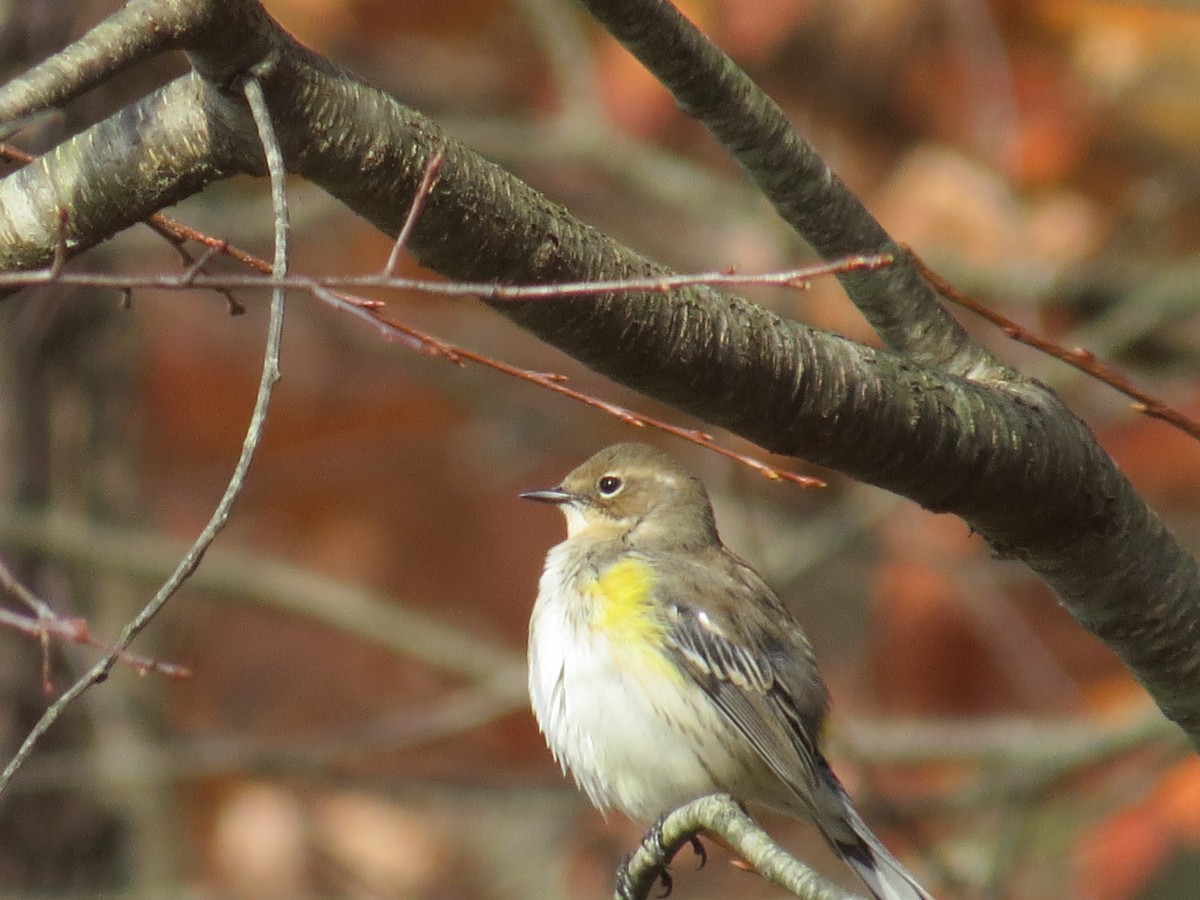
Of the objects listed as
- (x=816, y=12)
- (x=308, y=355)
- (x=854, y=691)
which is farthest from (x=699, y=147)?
(x=854, y=691)

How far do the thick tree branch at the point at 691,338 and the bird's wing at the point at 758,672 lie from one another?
170 centimetres

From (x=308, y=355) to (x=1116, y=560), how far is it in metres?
7.93

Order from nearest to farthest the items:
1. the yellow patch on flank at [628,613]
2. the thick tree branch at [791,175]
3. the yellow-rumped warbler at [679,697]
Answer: the thick tree branch at [791,175] → the yellow-rumped warbler at [679,697] → the yellow patch on flank at [628,613]

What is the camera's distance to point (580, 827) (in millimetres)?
8797

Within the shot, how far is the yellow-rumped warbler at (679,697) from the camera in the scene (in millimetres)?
5133

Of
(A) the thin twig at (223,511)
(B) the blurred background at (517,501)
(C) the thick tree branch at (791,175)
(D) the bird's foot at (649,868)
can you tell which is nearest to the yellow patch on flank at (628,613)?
(B) the blurred background at (517,501)

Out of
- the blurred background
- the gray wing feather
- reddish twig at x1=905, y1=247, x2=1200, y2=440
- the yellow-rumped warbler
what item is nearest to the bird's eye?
the yellow-rumped warbler

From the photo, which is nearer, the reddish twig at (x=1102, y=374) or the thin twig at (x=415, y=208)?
the thin twig at (x=415, y=208)

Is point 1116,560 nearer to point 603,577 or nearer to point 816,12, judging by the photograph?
point 603,577

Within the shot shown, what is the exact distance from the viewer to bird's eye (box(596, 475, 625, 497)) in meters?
6.29

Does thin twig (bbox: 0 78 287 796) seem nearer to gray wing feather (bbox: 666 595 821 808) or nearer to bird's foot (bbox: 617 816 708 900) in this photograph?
bird's foot (bbox: 617 816 708 900)

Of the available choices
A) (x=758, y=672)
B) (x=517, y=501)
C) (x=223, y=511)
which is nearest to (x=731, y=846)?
(x=223, y=511)

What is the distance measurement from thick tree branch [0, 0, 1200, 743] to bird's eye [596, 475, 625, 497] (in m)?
2.74

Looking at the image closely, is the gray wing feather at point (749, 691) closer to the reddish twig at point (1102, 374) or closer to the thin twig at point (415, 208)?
the reddish twig at point (1102, 374)
